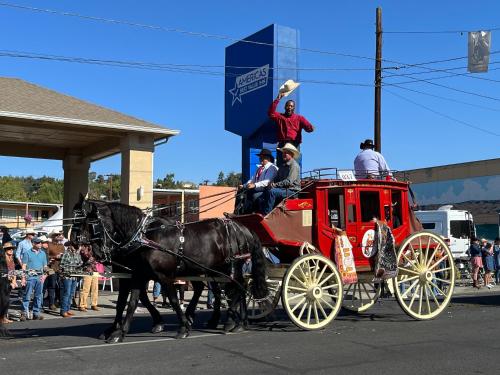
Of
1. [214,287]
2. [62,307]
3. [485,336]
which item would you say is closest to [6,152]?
[62,307]

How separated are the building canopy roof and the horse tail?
8.40 meters

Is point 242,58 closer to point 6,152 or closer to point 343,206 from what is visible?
point 343,206

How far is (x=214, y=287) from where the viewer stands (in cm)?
979

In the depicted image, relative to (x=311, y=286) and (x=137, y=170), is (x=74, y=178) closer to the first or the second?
(x=137, y=170)

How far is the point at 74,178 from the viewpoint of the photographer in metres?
21.6

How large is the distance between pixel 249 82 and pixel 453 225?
14.6m

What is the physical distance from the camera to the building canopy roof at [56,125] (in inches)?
634

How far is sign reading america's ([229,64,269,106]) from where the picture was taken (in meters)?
15.3

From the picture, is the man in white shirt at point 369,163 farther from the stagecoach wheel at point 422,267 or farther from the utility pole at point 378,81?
the utility pole at point 378,81

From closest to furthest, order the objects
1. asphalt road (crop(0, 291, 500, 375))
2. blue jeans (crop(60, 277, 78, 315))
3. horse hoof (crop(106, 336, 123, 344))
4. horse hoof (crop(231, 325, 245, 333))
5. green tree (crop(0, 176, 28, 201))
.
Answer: asphalt road (crop(0, 291, 500, 375)), horse hoof (crop(106, 336, 123, 344)), horse hoof (crop(231, 325, 245, 333)), blue jeans (crop(60, 277, 78, 315)), green tree (crop(0, 176, 28, 201))

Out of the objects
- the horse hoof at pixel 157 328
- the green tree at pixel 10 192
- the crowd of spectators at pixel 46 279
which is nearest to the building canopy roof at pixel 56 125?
the crowd of spectators at pixel 46 279

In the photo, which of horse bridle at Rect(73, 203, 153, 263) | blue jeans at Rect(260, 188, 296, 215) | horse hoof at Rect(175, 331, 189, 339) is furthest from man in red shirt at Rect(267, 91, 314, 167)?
horse hoof at Rect(175, 331, 189, 339)

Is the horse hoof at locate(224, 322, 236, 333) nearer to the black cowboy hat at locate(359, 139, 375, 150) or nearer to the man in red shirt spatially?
Result: the man in red shirt

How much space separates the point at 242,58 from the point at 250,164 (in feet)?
A: 10.1
